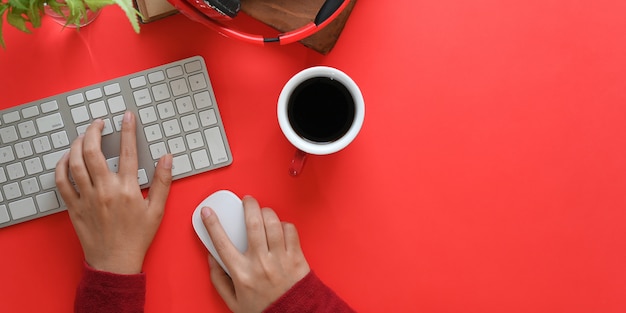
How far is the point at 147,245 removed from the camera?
65 cm

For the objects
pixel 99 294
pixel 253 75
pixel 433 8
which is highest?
pixel 433 8

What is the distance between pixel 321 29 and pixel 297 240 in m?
0.27

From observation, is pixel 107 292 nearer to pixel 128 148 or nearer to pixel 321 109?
pixel 128 148

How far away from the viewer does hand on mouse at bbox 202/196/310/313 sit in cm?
64

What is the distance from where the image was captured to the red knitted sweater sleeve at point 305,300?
2.14 ft

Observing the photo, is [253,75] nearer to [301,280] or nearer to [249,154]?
[249,154]

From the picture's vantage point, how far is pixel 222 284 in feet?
2.14

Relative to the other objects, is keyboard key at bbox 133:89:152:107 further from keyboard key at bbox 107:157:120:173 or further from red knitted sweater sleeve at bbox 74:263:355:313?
red knitted sweater sleeve at bbox 74:263:355:313

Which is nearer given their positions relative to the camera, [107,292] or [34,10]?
[34,10]

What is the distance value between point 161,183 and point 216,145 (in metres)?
0.08

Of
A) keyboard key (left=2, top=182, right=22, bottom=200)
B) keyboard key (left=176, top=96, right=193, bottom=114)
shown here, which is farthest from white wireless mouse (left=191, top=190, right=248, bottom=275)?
keyboard key (left=2, top=182, right=22, bottom=200)

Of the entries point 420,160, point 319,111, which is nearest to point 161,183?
point 319,111

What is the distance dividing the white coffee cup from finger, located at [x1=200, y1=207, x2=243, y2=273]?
120 millimetres

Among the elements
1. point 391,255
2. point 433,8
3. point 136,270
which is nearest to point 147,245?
point 136,270
